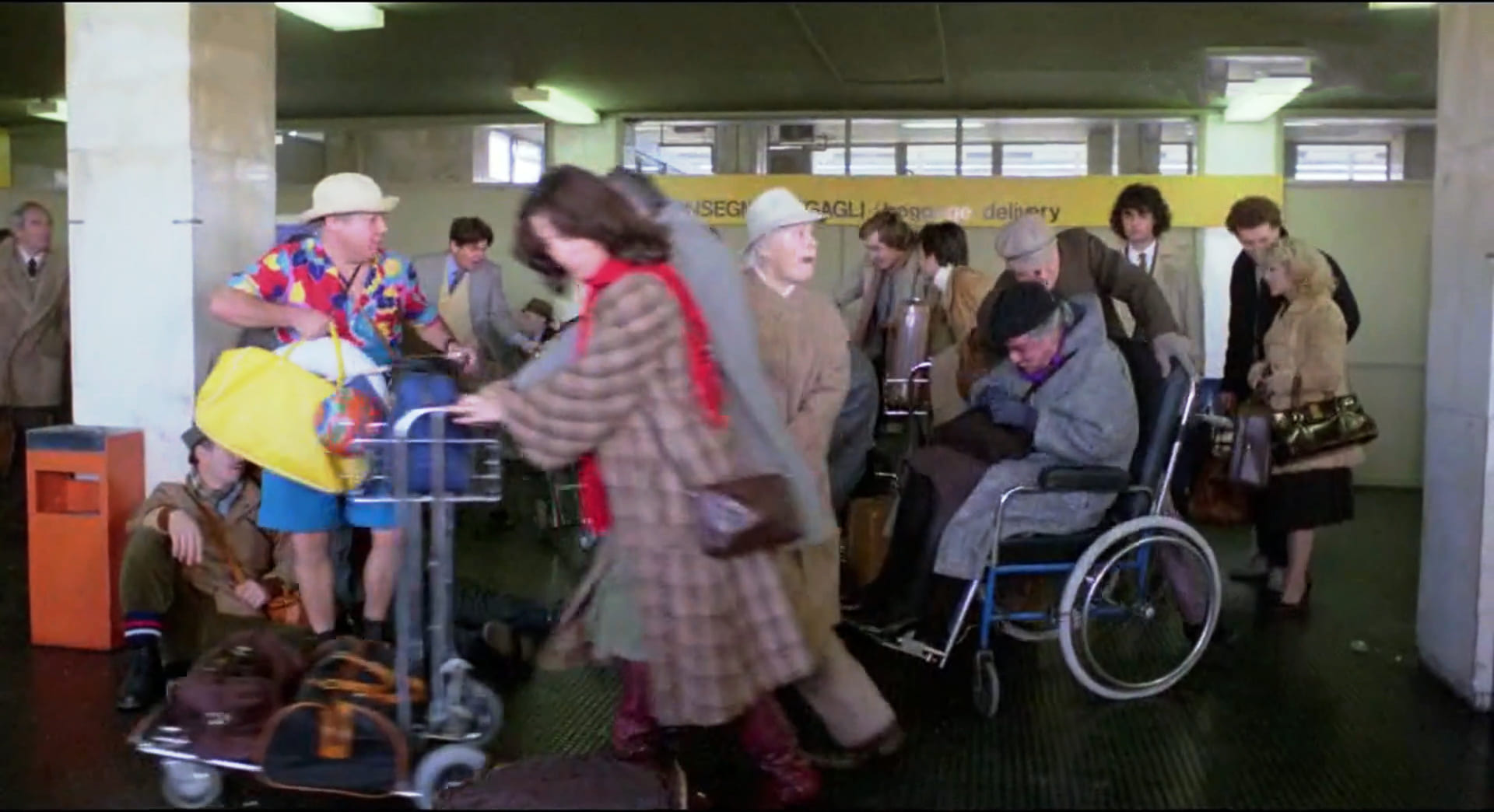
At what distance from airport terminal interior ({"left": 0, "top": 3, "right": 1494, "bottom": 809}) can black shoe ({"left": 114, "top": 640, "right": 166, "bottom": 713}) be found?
0.05 meters

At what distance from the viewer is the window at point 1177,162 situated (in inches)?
352

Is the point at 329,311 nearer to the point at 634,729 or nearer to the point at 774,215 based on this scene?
the point at 774,215

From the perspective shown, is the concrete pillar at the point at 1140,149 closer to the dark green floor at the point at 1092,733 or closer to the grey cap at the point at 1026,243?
the grey cap at the point at 1026,243

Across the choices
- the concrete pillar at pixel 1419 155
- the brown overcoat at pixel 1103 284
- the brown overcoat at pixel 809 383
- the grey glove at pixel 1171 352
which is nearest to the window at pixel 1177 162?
the concrete pillar at pixel 1419 155

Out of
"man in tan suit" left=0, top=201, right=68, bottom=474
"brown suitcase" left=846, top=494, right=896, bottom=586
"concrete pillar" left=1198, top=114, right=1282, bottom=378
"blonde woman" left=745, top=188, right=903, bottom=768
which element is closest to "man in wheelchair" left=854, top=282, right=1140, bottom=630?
"blonde woman" left=745, top=188, right=903, bottom=768

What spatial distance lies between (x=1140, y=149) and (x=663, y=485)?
671 centimetres

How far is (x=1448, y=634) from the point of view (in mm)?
4355

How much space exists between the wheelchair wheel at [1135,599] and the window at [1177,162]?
487cm

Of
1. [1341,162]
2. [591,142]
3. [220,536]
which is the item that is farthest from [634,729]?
[1341,162]

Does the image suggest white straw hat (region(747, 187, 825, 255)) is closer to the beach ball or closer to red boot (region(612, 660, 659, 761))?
the beach ball

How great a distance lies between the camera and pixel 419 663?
11.7 ft

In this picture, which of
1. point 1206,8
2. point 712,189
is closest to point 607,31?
point 1206,8

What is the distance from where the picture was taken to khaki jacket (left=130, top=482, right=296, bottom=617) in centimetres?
431

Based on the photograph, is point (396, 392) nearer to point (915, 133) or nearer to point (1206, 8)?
point (1206, 8)
